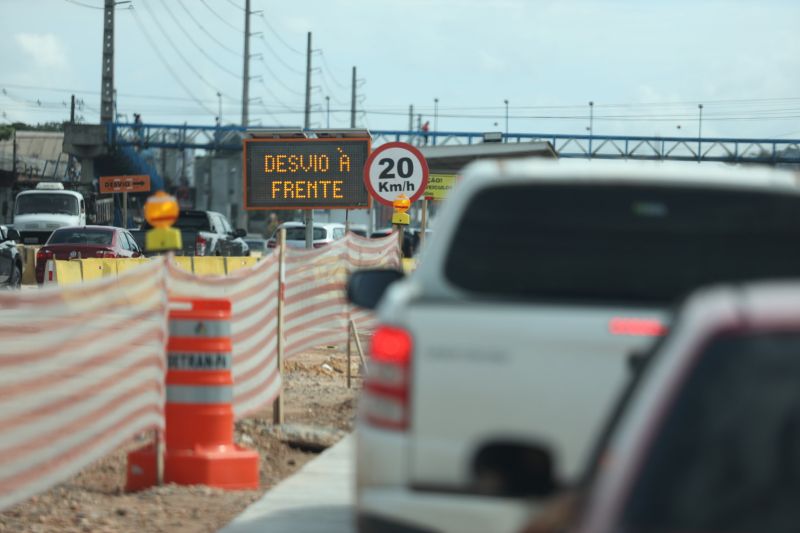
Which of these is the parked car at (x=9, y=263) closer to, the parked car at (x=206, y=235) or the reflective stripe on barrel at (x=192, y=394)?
the parked car at (x=206, y=235)

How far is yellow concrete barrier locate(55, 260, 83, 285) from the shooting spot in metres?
28.4

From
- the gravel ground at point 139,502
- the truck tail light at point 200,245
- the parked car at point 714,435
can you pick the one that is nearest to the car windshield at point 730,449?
the parked car at point 714,435

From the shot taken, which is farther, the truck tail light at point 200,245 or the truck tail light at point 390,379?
the truck tail light at point 200,245

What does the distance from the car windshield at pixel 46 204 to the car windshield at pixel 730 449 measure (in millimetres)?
43459

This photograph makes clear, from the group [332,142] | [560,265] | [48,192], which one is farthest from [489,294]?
[48,192]

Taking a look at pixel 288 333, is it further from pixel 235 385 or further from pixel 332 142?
pixel 332 142

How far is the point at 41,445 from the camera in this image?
24.2 feet

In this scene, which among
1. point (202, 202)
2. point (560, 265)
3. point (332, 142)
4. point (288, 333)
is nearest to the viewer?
point (560, 265)

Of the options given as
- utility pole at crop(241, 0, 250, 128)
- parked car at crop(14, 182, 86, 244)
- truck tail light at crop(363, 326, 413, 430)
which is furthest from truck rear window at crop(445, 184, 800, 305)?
utility pole at crop(241, 0, 250, 128)

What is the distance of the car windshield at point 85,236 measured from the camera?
3212 cm

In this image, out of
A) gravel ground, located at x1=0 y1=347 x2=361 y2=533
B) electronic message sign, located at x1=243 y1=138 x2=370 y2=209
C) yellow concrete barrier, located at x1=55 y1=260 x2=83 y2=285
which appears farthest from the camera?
yellow concrete barrier, located at x1=55 y1=260 x2=83 y2=285

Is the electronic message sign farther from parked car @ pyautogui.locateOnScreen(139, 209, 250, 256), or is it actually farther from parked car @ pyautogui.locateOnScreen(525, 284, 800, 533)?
parked car @ pyautogui.locateOnScreen(139, 209, 250, 256)

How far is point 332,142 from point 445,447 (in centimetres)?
1672

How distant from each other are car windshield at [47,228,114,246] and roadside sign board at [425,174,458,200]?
30.9ft
